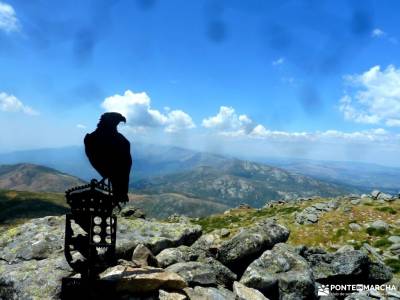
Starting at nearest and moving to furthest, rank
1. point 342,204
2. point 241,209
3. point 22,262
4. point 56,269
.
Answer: point 56,269 < point 22,262 < point 342,204 < point 241,209

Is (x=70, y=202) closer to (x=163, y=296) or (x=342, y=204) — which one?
(x=163, y=296)

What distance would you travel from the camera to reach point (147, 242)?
17.7 meters

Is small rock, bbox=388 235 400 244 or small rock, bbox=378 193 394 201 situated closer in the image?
small rock, bbox=388 235 400 244

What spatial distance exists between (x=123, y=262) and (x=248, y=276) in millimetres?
5098

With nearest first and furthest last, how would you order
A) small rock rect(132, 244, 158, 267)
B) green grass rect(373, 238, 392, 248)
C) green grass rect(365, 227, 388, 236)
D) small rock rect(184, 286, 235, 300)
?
small rock rect(184, 286, 235, 300), small rock rect(132, 244, 158, 267), green grass rect(373, 238, 392, 248), green grass rect(365, 227, 388, 236)

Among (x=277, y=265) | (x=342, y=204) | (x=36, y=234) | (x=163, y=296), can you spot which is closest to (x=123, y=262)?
(x=163, y=296)

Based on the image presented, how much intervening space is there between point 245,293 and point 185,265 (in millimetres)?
2602

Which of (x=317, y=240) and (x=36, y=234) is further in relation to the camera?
(x=317, y=240)

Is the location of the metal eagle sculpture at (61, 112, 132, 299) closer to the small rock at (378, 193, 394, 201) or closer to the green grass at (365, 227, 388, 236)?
the green grass at (365, 227, 388, 236)

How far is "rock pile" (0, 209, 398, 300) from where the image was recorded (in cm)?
1354

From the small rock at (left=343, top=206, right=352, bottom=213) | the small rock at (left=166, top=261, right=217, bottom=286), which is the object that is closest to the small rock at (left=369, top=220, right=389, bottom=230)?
the small rock at (left=343, top=206, right=352, bottom=213)

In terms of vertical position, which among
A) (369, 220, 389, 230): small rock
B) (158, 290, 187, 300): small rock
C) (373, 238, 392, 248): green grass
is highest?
(158, 290, 187, 300): small rock

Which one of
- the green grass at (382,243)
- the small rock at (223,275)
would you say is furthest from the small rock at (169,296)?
the green grass at (382,243)

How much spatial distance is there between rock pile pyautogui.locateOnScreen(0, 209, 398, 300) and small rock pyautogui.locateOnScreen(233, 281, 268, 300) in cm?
4
